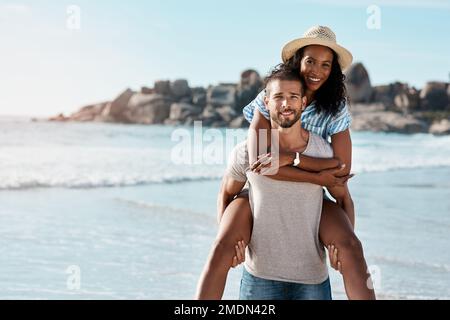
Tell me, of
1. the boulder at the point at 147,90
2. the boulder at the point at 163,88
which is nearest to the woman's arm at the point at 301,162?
the boulder at the point at 163,88

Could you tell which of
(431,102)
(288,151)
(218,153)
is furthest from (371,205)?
(431,102)

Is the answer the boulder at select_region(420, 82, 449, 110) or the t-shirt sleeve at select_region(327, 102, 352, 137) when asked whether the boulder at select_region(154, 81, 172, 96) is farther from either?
the t-shirt sleeve at select_region(327, 102, 352, 137)

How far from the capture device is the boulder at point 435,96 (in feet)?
173

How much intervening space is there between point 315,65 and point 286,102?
29 cm

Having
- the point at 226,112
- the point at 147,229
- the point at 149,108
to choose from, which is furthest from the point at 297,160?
the point at 226,112

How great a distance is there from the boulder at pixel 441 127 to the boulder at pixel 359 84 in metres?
6.26

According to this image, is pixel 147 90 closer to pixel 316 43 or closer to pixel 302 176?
pixel 316 43

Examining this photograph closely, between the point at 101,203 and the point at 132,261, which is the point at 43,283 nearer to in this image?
the point at 132,261

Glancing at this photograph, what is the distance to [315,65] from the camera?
294 centimetres

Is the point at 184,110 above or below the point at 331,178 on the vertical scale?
below

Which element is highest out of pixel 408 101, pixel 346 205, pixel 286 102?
pixel 286 102

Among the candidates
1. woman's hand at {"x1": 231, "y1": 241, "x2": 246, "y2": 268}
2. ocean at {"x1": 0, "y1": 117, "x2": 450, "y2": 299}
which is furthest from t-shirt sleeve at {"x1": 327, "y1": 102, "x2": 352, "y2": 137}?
ocean at {"x1": 0, "y1": 117, "x2": 450, "y2": 299}

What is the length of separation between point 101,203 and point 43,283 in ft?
13.3

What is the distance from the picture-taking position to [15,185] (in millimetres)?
10805
